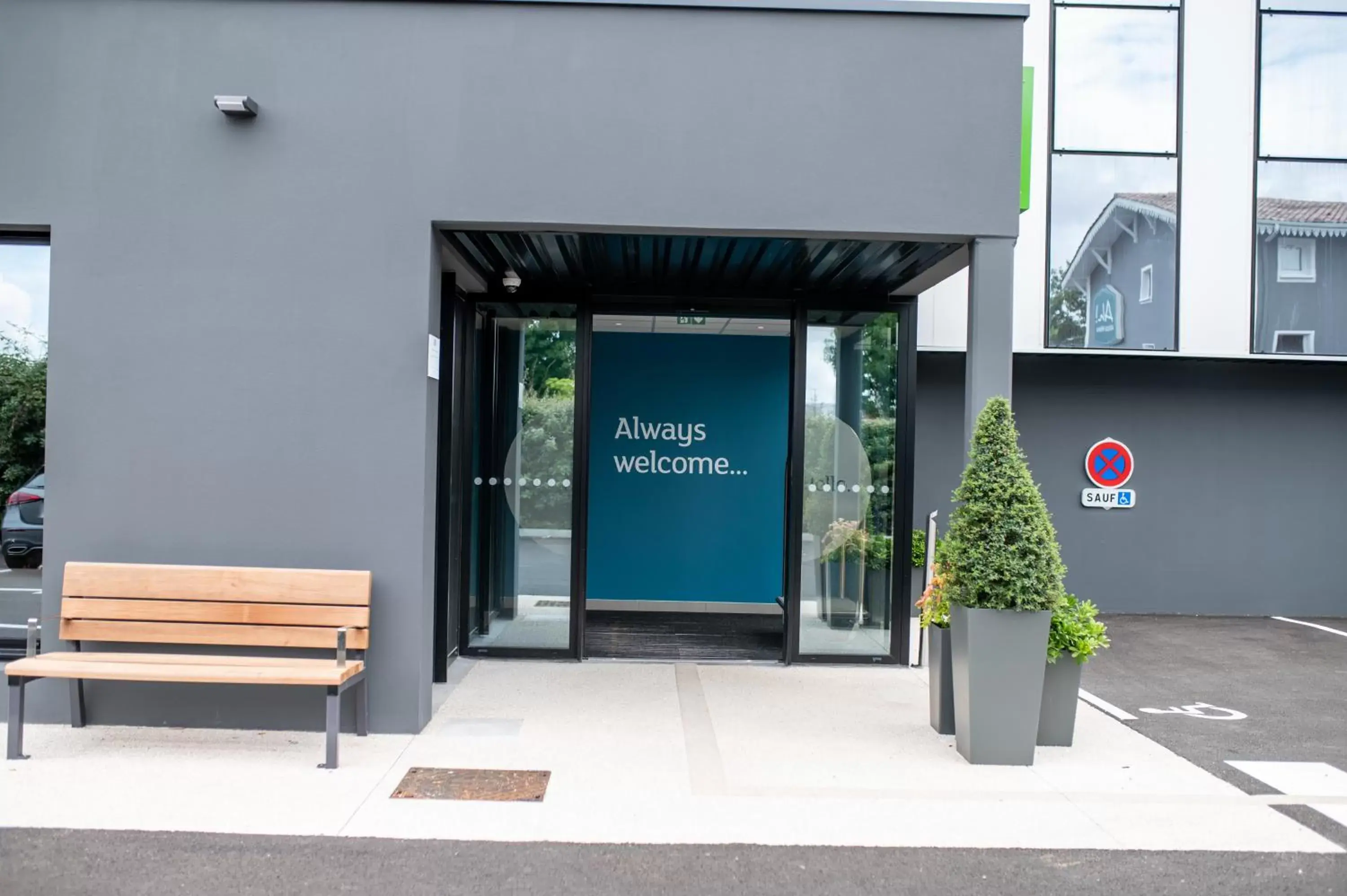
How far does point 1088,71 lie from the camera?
10570mm

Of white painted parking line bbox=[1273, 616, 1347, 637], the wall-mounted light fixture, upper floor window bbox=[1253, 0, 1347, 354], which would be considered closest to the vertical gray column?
the wall-mounted light fixture

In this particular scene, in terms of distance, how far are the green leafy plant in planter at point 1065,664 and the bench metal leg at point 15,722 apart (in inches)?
208

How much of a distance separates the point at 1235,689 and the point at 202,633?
709 cm

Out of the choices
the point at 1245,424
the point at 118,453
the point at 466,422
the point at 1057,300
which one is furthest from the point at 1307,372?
the point at 118,453

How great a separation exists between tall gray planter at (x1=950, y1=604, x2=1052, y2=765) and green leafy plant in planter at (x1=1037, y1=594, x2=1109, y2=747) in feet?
0.37

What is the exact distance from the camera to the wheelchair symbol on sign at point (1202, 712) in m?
6.62

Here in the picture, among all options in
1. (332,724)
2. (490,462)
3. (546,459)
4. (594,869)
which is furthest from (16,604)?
(594,869)

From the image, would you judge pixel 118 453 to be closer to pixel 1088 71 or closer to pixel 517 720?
pixel 517 720

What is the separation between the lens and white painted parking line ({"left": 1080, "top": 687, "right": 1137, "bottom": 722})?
656 centimetres

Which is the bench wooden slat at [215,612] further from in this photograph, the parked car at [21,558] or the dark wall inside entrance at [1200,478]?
the dark wall inside entrance at [1200,478]

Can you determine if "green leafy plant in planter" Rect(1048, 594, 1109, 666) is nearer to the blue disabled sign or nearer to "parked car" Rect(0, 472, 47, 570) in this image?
the blue disabled sign

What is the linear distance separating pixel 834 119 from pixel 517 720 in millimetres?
4018

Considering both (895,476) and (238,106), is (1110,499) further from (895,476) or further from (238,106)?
(238,106)

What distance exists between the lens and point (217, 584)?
5.61 meters
